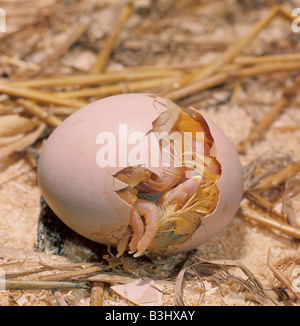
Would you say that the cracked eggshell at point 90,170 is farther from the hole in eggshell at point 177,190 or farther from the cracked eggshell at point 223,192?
the cracked eggshell at point 223,192

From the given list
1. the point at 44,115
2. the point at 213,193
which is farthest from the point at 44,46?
the point at 213,193

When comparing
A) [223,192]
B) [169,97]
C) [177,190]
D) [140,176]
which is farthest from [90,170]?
[169,97]

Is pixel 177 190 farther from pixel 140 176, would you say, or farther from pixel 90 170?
pixel 90 170

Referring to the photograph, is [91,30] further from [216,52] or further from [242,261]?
[242,261]

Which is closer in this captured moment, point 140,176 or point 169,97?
point 140,176

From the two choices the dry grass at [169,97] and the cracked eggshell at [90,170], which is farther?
the dry grass at [169,97]

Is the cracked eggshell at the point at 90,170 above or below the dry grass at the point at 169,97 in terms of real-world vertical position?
above

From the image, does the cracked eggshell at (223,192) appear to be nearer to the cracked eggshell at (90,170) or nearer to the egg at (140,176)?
the egg at (140,176)

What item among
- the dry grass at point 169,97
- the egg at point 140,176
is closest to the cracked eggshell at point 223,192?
the egg at point 140,176
